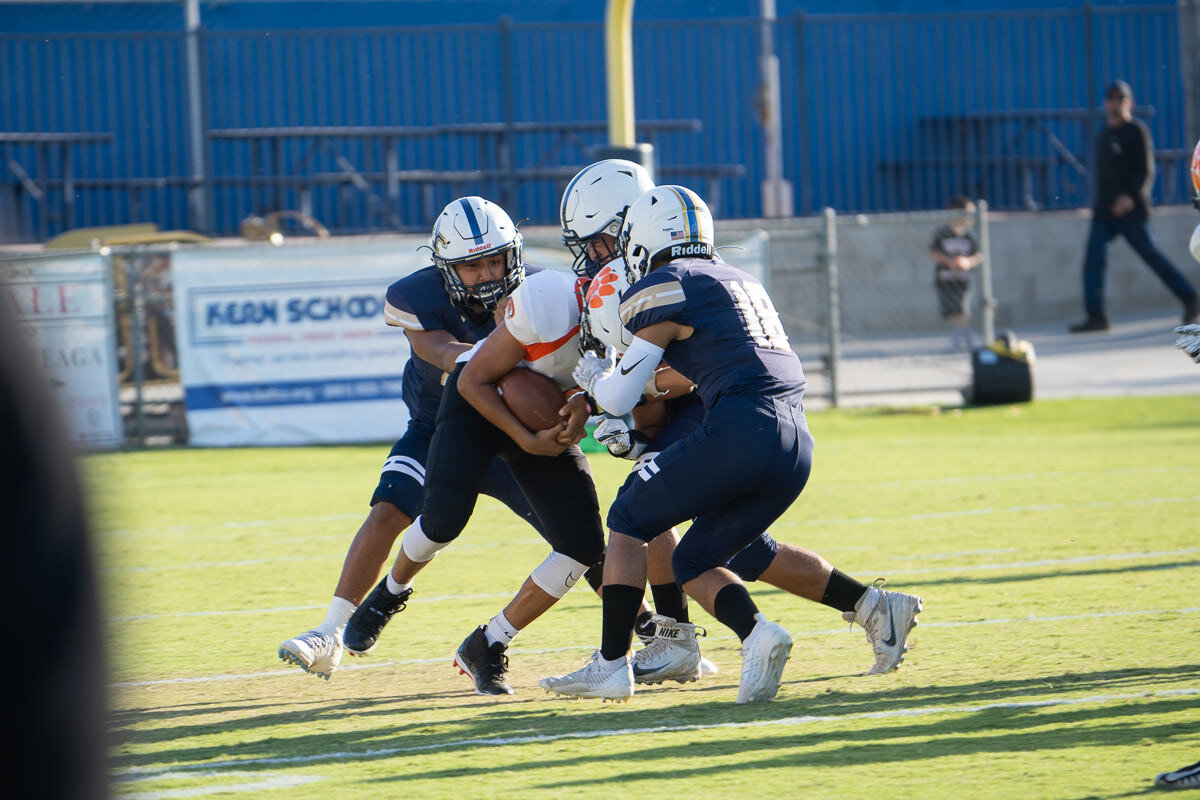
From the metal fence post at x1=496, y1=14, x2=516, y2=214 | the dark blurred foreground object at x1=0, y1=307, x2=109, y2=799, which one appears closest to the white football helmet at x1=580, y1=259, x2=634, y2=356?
the dark blurred foreground object at x1=0, y1=307, x2=109, y2=799

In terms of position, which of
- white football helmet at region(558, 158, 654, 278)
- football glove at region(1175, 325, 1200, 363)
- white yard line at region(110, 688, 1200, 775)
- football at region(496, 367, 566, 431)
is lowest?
white yard line at region(110, 688, 1200, 775)

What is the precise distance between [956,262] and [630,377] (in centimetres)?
1091

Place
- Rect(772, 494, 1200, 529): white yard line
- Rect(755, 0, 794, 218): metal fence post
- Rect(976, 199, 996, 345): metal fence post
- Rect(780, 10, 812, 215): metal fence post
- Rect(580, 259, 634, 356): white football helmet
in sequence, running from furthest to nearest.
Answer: Rect(755, 0, 794, 218): metal fence post, Rect(780, 10, 812, 215): metal fence post, Rect(976, 199, 996, 345): metal fence post, Rect(772, 494, 1200, 529): white yard line, Rect(580, 259, 634, 356): white football helmet

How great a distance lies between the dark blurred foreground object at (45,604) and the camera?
1371mm

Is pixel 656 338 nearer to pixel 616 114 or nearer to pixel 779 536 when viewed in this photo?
pixel 779 536

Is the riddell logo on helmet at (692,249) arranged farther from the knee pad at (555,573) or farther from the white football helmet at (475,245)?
the knee pad at (555,573)

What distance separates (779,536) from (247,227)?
963 centimetres

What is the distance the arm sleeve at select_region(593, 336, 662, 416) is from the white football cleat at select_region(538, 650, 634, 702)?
83 centimetres

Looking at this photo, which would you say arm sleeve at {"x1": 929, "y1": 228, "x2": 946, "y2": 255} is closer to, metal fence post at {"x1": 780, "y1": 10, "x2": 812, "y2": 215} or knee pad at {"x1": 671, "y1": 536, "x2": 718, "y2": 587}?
metal fence post at {"x1": 780, "y1": 10, "x2": 812, "y2": 215}

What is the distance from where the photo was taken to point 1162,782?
3736 mm

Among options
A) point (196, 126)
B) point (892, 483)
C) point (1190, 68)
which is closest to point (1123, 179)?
point (1190, 68)

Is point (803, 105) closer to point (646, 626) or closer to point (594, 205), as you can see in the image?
point (594, 205)

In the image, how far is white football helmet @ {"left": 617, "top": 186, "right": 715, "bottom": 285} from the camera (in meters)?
4.98

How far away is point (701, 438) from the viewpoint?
479cm
